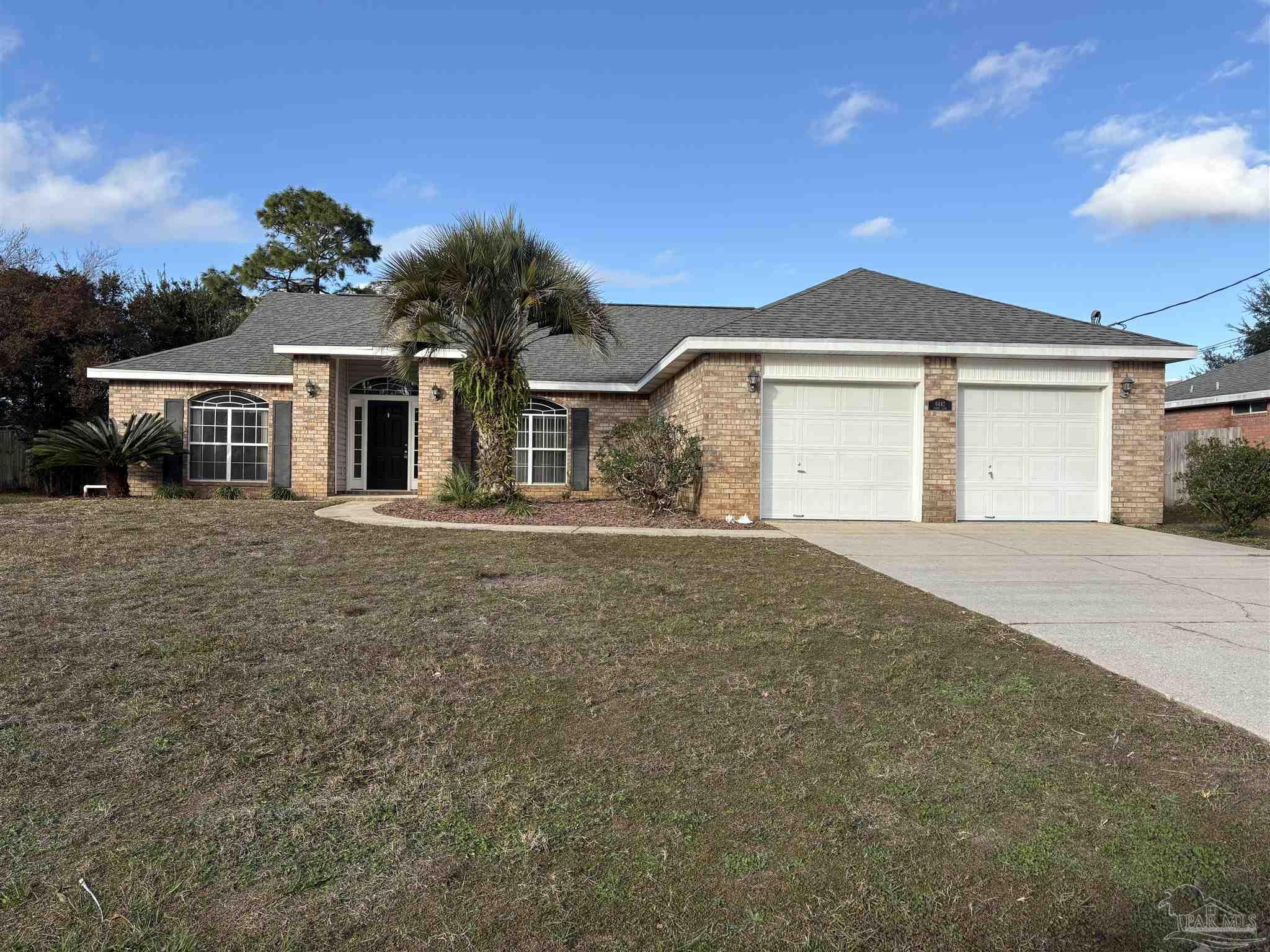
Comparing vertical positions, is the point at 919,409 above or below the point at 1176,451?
above

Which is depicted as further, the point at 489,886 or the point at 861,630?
the point at 861,630

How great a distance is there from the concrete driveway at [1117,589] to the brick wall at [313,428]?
379 inches

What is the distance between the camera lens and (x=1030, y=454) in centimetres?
1265

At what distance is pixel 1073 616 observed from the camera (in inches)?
230

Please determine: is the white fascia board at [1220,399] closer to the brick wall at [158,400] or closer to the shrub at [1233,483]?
the shrub at [1233,483]

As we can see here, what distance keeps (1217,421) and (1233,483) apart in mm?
12113

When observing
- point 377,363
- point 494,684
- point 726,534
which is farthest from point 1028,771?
point 377,363

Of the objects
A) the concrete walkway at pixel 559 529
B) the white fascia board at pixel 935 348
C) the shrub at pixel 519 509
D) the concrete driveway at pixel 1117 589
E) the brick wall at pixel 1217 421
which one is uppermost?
the white fascia board at pixel 935 348

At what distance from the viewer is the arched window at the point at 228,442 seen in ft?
53.7

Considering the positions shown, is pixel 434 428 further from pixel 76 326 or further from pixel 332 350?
pixel 76 326

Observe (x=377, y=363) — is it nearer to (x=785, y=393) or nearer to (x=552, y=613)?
(x=785, y=393)

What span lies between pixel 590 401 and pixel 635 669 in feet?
41.7

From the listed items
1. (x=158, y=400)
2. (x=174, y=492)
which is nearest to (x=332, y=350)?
(x=158, y=400)

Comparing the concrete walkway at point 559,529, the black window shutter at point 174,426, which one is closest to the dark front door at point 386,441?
the black window shutter at point 174,426
